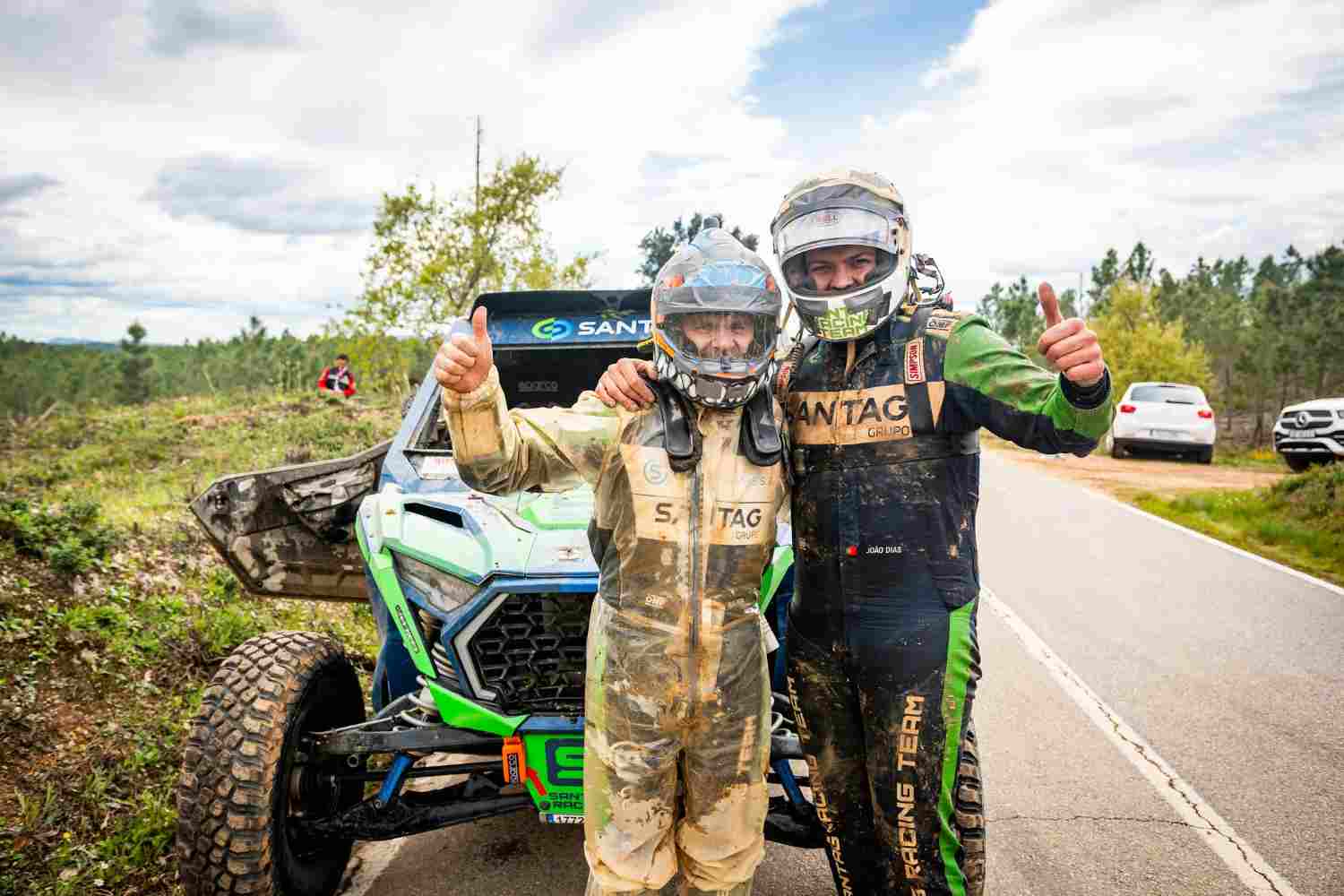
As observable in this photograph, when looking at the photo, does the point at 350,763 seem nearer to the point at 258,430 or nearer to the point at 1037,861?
the point at 1037,861

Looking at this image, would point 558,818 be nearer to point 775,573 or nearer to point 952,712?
point 775,573

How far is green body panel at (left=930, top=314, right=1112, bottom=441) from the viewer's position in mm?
2309

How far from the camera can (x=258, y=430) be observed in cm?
1395

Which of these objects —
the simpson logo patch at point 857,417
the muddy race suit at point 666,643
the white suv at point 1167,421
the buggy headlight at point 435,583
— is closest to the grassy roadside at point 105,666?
the buggy headlight at point 435,583

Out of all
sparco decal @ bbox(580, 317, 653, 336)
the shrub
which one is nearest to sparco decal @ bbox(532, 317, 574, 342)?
sparco decal @ bbox(580, 317, 653, 336)

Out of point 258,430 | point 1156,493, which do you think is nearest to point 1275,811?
point 1156,493

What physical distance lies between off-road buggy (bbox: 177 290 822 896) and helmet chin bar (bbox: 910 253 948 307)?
1.04 m

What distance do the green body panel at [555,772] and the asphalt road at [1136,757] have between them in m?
0.46

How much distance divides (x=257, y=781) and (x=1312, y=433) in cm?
1729

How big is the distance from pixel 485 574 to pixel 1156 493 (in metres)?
14.4

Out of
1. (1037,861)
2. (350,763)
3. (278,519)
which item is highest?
(278,519)

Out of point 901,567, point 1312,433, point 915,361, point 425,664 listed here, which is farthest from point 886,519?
point 1312,433

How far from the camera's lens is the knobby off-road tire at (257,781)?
287 centimetres

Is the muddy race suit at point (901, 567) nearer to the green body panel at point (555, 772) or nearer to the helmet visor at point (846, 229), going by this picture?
the helmet visor at point (846, 229)
